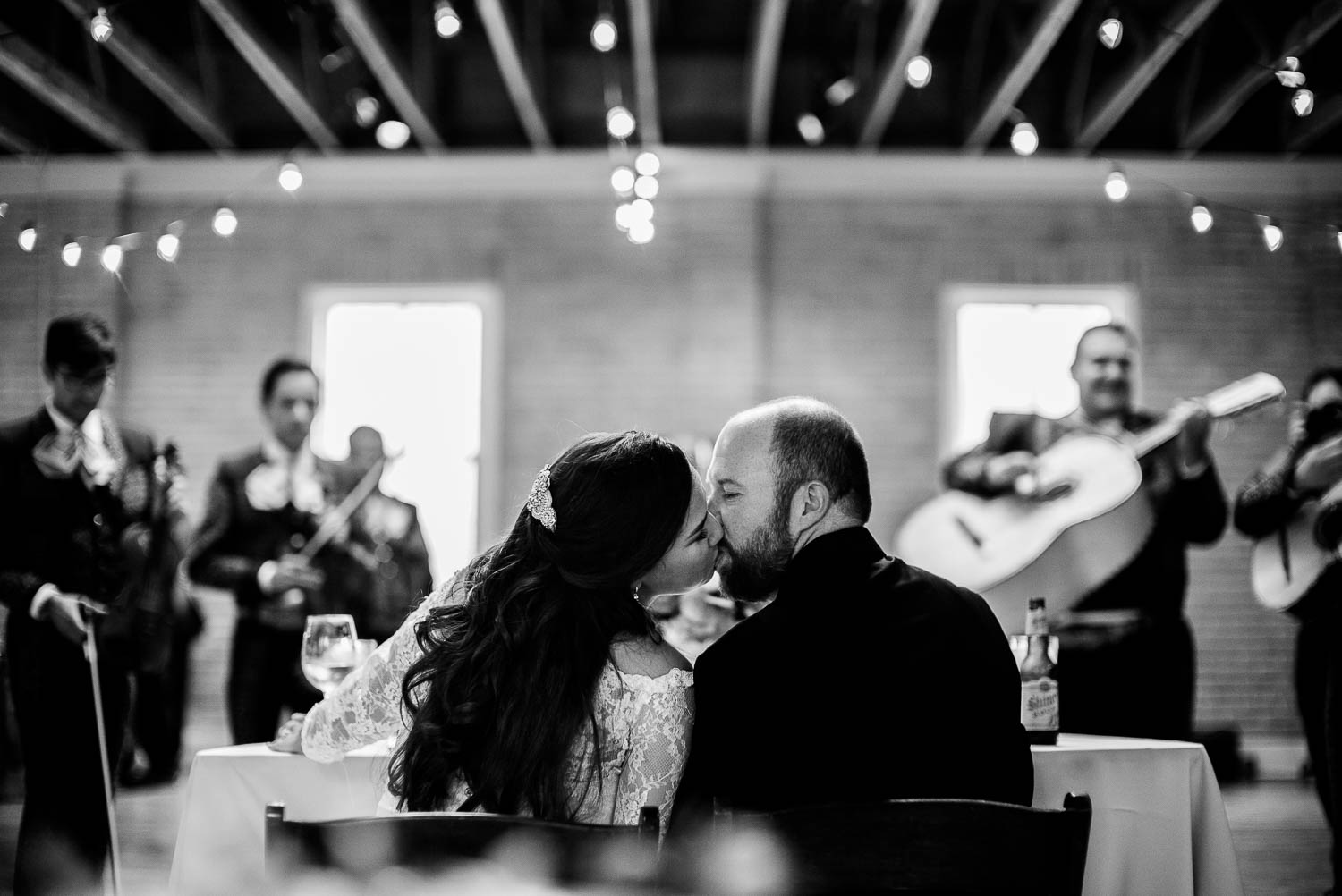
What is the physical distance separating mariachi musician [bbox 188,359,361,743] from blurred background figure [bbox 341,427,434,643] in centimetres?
7

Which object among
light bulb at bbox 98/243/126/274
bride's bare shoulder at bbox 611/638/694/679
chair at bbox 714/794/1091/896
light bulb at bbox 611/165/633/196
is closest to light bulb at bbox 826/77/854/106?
light bulb at bbox 611/165/633/196

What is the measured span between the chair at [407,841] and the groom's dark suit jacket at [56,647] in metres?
2.42

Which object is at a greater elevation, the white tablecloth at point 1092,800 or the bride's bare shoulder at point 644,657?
the bride's bare shoulder at point 644,657

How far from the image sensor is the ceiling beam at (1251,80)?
5.00m

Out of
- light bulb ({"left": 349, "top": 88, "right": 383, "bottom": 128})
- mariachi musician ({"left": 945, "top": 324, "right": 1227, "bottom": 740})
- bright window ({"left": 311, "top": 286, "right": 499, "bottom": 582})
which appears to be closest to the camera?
mariachi musician ({"left": 945, "top": 324, "right": 1227, "bottom": 740})

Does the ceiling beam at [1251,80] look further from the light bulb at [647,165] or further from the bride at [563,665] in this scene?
the bride at [563,665]

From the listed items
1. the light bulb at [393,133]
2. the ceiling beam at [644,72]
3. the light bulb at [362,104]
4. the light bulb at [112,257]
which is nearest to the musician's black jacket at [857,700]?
the light bulb at [112,257]

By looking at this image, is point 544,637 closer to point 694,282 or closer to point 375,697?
point 375,697

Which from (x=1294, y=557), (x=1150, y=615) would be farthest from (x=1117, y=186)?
(x=1150, y=615)

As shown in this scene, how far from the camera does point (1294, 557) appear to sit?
4254 mm

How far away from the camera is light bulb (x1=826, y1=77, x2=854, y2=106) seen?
22.4ft

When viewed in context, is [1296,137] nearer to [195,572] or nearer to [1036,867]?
[195,572]

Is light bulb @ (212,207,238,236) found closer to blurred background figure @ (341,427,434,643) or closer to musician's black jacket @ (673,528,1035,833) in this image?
blurred background figure @ (341,427,434,643)

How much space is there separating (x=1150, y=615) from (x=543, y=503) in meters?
3.04
